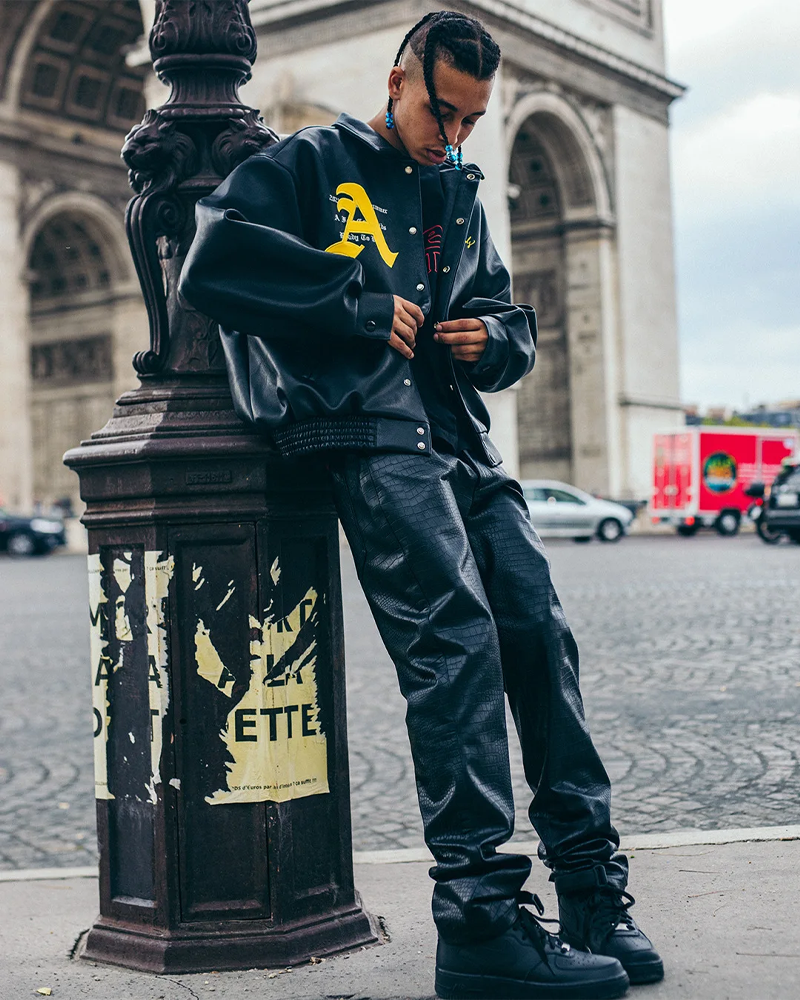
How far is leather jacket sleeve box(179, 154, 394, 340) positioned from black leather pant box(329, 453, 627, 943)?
0.93 feet

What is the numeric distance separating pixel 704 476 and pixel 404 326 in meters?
27.6

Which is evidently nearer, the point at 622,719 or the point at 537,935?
the point at 537,935

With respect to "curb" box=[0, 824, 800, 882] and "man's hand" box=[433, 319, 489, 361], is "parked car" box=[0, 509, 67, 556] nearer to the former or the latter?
"curb" box=[0, 824, 800, 882]

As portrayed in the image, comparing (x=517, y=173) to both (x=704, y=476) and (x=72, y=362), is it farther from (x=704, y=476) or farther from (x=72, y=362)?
(x=72, y=362)

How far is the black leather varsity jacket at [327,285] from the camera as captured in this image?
9.19 feet

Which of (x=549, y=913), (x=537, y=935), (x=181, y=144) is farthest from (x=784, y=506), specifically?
(x=537, y=935)

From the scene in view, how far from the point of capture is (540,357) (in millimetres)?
32375

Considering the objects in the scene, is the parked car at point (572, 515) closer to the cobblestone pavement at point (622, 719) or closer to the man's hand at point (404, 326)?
the cobblestone pavement at point (622, 719)

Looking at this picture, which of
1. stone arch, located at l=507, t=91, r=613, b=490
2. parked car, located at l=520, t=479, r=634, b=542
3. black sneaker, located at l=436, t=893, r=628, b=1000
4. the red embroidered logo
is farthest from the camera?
stone arch, located at l=507, t=91, r=613, b=490

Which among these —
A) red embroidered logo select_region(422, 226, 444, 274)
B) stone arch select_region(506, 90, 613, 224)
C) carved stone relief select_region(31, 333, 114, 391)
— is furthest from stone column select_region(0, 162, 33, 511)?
red embroidered logo select_region(422, 226, 444, 274)

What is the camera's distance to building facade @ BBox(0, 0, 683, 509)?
26641 millimetres

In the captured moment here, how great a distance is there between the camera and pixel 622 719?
6453mm

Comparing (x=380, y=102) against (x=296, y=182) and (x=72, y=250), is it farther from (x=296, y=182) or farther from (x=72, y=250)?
(x=296, y=182)

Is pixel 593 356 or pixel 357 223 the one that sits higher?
pixel 593 356
